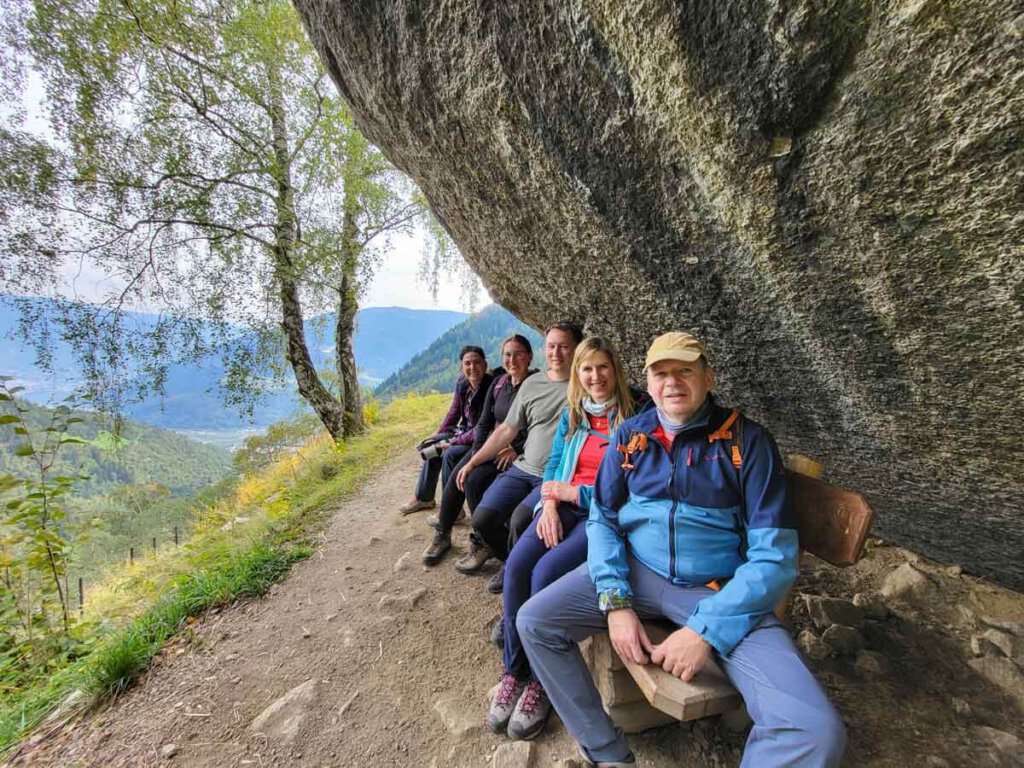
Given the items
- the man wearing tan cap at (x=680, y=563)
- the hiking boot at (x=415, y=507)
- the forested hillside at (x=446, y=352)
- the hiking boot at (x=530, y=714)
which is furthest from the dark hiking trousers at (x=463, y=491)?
the forested hillside at (x=446, y=352)

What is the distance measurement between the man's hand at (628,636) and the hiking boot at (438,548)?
3207mm

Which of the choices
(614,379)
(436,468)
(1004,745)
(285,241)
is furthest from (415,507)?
(285,241)

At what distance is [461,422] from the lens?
648 cm

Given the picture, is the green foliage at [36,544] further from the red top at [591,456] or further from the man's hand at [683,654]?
the man's hand at [683,654]

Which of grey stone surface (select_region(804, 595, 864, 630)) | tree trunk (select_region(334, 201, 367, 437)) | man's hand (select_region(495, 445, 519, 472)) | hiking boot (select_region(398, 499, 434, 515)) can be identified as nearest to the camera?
grey stone surface (select_region(804, 595, 864, 630))

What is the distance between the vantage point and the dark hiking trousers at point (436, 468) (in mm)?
5855

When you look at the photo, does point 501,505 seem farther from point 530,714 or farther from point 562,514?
point 530,714

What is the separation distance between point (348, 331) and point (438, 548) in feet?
31.6

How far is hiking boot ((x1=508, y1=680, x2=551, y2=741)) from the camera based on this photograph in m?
2.90

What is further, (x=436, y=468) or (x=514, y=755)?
(x=436, y=468)

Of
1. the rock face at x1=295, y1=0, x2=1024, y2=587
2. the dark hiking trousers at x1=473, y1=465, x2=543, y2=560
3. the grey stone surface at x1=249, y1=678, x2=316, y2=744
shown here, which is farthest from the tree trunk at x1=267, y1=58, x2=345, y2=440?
the grey stone surface at x1=249, y1=678, x2=316, y2=744

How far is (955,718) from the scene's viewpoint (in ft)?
8.72

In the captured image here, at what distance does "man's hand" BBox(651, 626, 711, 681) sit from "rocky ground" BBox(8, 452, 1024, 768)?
0.93 m

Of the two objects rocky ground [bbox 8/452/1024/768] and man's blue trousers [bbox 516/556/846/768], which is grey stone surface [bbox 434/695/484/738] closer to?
rocky ground [bbox 8/452/1024/768]
